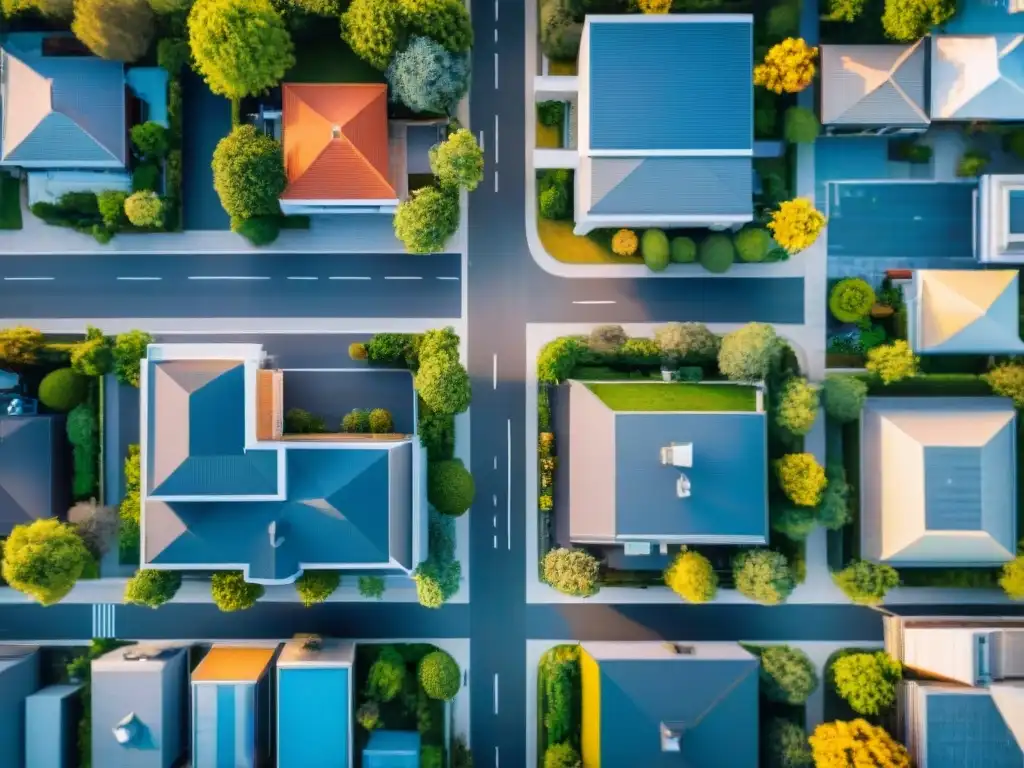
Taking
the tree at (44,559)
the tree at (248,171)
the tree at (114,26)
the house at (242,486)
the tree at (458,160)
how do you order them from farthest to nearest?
the tree at (248,171), the tree at (458,160), the tree at (114,26), the tree at (44,559), the house at (242,486)

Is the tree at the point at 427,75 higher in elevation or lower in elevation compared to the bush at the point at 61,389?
higher

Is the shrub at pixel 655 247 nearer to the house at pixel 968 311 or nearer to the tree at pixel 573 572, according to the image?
the house at pixel 968 311

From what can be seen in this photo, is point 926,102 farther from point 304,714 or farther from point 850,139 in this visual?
point 304,714

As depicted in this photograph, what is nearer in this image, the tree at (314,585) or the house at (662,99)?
the house at (662,99)

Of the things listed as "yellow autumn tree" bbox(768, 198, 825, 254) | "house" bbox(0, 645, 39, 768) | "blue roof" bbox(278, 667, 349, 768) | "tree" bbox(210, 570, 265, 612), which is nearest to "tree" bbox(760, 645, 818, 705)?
"yellow autumn tree" bbox(768, 198, 825, 254)

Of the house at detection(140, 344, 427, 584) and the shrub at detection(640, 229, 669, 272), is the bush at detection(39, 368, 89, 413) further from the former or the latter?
the shrub at detection(640, 229, 669, 272)

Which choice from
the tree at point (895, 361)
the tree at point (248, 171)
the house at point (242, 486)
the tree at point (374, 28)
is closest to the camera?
the house at point (242, 486)

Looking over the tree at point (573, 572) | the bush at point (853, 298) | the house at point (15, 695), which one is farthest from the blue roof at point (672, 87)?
the house at point (15, 695)
